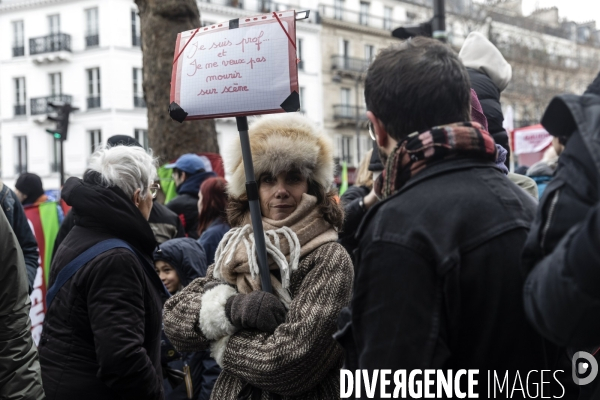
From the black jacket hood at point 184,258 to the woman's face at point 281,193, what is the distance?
173 centimetres

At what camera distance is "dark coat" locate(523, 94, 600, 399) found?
1533mm

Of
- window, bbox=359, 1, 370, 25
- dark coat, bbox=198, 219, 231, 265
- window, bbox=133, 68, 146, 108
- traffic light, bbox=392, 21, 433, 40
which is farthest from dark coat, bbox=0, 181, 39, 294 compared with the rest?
window, bbox=359, 1, 370, 25

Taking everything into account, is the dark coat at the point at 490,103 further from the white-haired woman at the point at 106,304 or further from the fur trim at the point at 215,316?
the white-haired woman at the point at 106,304

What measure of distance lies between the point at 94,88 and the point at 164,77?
104 feet

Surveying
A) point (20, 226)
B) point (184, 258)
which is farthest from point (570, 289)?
point (20, 226)

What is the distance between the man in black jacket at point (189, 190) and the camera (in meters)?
6.67

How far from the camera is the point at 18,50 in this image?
135 ft

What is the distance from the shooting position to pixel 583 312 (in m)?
1.60

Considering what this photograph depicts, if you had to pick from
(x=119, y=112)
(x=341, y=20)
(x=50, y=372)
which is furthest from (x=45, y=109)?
(x=50, y=372)

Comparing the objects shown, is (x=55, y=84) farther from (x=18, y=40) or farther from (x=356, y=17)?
(x=356, y=17)

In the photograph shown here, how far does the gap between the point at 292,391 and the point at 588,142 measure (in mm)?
1653

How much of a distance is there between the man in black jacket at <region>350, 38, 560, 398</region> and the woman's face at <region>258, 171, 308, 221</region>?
49.2 inches

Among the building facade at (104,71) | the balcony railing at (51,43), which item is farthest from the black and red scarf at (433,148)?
the balcony railing at (51,43)

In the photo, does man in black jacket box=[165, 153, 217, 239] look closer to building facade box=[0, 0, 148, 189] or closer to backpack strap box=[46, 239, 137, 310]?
backpack strap box=[46, 239, 137, 310]
